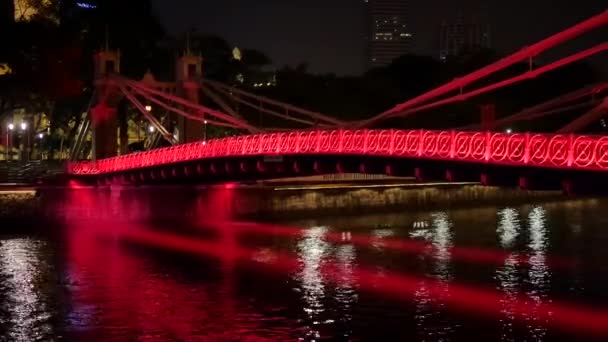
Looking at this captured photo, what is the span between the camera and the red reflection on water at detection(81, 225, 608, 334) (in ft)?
95.6

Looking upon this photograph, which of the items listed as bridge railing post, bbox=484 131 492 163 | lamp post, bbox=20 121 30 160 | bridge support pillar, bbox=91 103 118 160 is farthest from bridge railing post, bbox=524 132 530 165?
lamp post, bbox=20 121 30 160

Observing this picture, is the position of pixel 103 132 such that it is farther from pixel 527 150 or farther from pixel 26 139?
pixel 527 150

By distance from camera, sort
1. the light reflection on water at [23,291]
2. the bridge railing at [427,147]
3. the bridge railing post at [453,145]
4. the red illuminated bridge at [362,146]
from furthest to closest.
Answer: the bridge railing post at [453,145] < the red illuminated bridge at [362,146] < the bridge railing at [427,147] < the light reflection on water at [23,291]

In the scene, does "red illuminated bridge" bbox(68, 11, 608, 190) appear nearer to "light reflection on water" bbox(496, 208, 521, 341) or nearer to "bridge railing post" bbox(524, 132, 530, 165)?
"bridge railing post" bbox(524, 132, 530, 165)

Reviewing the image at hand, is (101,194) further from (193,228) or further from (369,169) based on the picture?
(369,169)

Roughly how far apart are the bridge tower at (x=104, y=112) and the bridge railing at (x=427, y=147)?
42.0 ft

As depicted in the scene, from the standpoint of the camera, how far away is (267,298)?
33250 mm

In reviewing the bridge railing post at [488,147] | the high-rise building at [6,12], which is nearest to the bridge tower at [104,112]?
the high-rise building at [6,12]

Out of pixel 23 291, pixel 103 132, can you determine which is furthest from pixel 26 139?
pixel 23 291

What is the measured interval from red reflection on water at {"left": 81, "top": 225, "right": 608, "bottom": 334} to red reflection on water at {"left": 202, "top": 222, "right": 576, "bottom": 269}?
459 centimetres

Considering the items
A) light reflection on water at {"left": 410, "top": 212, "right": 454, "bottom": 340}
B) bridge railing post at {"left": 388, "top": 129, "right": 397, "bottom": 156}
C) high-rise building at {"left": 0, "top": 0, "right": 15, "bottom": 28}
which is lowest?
light reflection on water at {"left": 410, "top": 212, "right": 454, "bottom": 340}

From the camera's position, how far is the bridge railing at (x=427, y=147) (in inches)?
1168

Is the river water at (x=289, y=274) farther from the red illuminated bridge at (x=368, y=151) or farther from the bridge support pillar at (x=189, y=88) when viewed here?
the bridge support pillar at (x=189, y=88)

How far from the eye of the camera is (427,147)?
3512 cm
